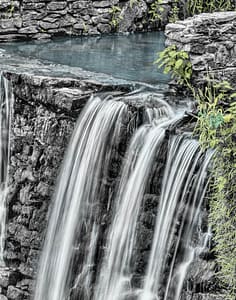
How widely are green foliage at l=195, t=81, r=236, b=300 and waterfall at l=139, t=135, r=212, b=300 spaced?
0.37 ft

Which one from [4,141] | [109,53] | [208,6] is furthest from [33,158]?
[208,6]

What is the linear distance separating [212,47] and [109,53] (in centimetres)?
296

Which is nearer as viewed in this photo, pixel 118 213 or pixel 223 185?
pixel 223 185

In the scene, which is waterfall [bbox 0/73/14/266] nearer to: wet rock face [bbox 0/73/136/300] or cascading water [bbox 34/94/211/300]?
wet rock face [bbox 0/73/136/300]

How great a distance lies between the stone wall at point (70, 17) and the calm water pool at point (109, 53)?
16cm

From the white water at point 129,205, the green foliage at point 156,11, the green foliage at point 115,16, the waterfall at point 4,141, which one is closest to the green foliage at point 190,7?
the green foliage at point 156,11

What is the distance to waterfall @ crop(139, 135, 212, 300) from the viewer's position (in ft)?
20.4

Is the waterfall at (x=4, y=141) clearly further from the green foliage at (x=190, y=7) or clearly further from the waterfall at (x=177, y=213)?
the green foliage at (x=190, y=7)

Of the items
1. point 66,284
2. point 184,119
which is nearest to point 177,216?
point 184,119

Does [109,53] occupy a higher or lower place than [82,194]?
higher

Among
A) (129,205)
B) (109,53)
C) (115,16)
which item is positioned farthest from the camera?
(115,16)

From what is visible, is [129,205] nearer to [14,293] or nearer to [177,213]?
[177,213]

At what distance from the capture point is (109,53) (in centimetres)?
1004

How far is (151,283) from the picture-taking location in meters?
6.51
